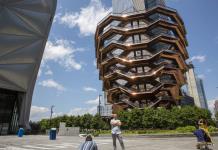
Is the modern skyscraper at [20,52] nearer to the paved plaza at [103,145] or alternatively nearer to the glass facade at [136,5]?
the paved plaza at [103,145]

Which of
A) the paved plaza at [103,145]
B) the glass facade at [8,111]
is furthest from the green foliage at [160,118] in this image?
the paved plaza at [103,145]

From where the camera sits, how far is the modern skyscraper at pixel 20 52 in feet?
122

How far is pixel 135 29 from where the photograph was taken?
59094 mm

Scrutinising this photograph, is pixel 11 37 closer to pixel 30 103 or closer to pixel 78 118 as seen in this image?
pixel 30 103

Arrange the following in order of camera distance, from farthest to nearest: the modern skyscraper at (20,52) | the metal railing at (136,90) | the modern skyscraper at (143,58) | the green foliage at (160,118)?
the modern skyscraper at (143,58) < the metal railing at (136,90) < the green foliage at (160,118) < the modern skyscraper at (20,52)

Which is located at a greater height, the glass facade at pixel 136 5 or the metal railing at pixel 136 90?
the glass facade at pixel 136 5


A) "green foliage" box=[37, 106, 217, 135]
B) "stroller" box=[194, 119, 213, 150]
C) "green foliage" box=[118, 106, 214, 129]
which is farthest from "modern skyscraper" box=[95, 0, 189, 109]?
"stroller" box=[194, 119, 213, 150]

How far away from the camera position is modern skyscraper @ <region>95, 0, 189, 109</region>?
2122 inches

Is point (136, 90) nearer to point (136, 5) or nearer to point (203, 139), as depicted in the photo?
point (136, 5)

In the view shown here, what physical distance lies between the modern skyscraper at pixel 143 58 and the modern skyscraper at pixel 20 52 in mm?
22509

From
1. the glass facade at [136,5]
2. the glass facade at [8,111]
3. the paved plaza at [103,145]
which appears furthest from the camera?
the glass facade at [136,5]

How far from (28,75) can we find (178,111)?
30605mm

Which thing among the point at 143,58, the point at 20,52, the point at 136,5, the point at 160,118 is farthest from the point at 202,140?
the point at 136,5

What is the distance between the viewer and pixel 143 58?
186 ft
